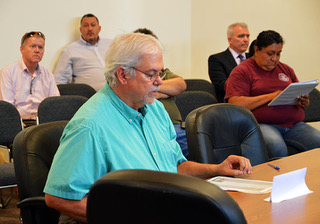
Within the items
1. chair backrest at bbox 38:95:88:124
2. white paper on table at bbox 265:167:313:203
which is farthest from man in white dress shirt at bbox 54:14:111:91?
white paper on table at bbox 265:167:313:203

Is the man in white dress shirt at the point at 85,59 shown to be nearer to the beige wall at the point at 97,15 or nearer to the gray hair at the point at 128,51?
the beige wall at the point at 97,15

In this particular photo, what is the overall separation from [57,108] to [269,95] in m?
1.70

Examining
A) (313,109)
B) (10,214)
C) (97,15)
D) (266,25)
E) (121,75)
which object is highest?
(97,15)

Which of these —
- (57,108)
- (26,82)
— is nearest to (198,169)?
(57,108)

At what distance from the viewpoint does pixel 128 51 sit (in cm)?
171

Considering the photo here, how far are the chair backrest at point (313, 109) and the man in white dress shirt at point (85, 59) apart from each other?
2.31 meters

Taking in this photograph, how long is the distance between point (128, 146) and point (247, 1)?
4.86m

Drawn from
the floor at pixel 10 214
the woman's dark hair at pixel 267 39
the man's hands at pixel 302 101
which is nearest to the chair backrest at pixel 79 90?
the floor at pixel 10 214

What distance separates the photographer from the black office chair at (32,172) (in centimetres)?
184

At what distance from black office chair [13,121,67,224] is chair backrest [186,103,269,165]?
2.43ft

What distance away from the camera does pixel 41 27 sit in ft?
16.4

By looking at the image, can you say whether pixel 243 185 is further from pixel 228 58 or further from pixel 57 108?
pixel 228 58

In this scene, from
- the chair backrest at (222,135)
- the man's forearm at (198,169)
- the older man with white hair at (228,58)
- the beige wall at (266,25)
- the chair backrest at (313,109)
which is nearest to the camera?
the man's forearm at (198,169)

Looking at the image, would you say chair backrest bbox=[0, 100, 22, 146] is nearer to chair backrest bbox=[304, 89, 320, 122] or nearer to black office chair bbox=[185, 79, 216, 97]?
black office chair bbox=[185, 79, 216, 97]
